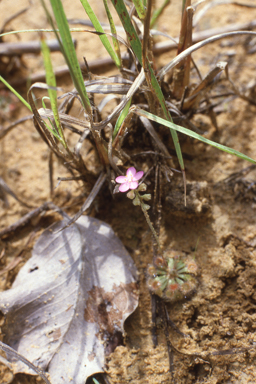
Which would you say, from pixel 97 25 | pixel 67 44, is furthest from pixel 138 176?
pixel 97 25

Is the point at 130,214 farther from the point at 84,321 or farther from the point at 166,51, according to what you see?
the point at 166,51

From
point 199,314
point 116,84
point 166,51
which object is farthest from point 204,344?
point 166,51

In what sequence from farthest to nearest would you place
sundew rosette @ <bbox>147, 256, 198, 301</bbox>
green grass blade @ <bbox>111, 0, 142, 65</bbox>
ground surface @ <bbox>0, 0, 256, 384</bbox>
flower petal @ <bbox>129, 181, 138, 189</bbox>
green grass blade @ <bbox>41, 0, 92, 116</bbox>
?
sundew rosette @ <bbox>147, 256, 198, 301</bbox> → ground surface @ <bbox>0, 0, 256, 384</bbox> → flower petal @ <bbox>129, 181, 138, 189</bbox> → green grass blade @ <bbox>111, 0, 142, 65</bbox> → green grass blade @ <bbox>41, 0, 92, 116</bbox>

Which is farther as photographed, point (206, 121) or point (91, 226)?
point (206, 121)

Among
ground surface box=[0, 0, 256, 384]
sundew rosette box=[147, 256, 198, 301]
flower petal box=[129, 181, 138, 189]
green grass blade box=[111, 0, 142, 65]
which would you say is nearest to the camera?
green grass blade box=[111, 0, 142, 65]

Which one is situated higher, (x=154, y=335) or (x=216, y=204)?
(x=216, y=204)

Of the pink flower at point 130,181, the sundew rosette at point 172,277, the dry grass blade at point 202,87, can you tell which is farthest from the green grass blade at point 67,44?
the sundew rosette at point 172,277

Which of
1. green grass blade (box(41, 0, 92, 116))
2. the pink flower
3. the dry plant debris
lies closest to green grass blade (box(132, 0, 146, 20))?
green grass blade (box(41, 0, 92, 116))

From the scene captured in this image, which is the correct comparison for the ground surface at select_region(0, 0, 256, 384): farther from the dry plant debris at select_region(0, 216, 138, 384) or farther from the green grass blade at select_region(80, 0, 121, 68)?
the green grass blade at select_region(80, 0, 121, 68)
